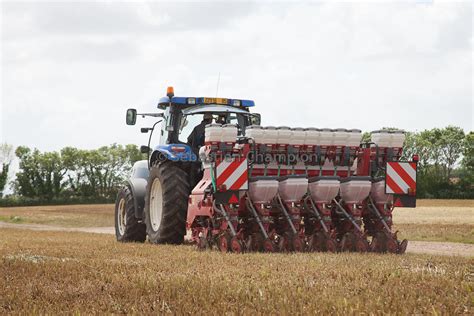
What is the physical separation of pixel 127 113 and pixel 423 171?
218 feet

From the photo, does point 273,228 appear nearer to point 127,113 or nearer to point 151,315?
point 127,113

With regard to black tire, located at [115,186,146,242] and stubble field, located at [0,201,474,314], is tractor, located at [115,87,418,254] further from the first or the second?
stubble field, located at [0,201,474,314]

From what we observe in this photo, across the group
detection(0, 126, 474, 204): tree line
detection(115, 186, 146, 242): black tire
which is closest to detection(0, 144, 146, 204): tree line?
detection(0, 126, 474, 204): tree line

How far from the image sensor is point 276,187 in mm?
11992

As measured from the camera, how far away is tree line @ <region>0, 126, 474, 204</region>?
71406 millimetres

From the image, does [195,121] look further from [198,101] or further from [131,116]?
[131,116]

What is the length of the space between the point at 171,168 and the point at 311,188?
9.02 ft

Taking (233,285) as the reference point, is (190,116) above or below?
above

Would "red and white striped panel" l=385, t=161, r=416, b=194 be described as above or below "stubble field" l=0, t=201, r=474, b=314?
above

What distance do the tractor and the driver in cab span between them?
19 millimetres

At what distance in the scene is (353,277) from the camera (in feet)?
24.3

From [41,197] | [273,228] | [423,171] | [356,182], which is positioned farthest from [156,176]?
[41,197]

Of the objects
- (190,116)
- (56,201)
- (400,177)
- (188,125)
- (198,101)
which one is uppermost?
(198,101)

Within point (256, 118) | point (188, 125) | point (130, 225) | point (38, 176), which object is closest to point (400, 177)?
point (256, 118)
